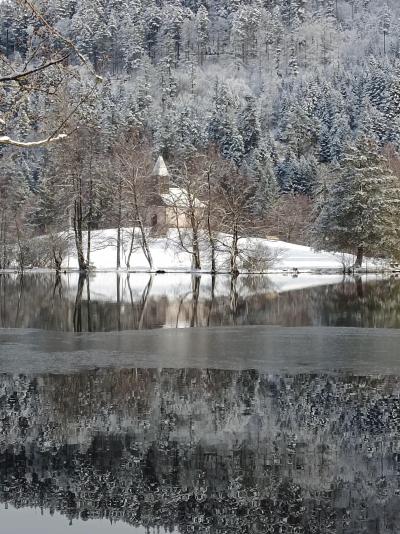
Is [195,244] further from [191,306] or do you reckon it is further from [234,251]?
[191,306]

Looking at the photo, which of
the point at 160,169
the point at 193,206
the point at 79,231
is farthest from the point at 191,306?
the point at 160,169

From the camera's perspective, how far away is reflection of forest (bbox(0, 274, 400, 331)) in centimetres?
2210

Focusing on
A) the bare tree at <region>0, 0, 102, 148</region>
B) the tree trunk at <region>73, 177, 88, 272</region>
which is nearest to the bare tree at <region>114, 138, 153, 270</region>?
the tree trunk at <region>73, 177, 88, 272</region>

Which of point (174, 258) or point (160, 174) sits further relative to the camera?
point (160, 174)

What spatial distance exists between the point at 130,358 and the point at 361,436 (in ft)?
22.6

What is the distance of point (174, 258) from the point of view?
57.1 meters

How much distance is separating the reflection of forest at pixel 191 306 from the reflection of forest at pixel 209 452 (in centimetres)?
962

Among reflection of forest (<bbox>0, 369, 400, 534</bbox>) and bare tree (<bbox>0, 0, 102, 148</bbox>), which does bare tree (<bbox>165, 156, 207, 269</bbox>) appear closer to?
reflection of forest (<bbox>0, 369, 400, 534</bbox>)

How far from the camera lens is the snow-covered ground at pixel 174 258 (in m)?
54.2

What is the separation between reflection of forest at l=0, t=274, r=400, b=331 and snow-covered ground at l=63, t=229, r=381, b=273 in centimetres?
1418

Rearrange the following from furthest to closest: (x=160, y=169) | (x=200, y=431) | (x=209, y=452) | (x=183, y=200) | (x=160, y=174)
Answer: (x=160, y=169)
(x=160, y=174)
(x=183, y=200)
(x=200, y=431)
(x=209, y=452)

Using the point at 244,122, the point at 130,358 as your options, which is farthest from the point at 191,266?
the point at 244,122

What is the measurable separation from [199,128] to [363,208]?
182 ft

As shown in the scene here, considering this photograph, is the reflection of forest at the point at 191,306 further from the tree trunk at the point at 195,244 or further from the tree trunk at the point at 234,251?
the tree trunk at the point at 195,244
